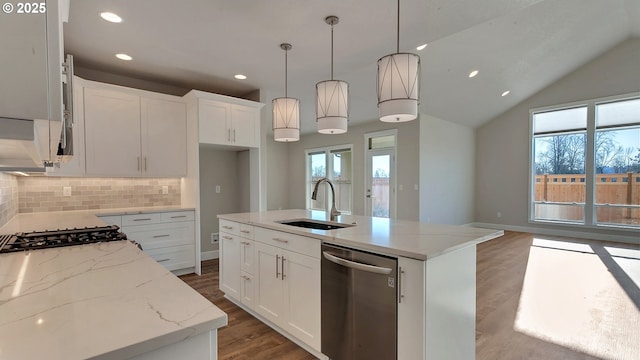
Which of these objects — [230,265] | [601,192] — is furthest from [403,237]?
[601,192]

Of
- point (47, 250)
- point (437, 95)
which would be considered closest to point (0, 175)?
point (47, 250)

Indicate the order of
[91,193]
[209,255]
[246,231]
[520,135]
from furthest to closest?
[520,135] < [209,255] < [91,193] < [246,231]

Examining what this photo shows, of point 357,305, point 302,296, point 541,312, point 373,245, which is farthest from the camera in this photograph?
point 541,312

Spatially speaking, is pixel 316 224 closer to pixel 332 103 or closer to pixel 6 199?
pixel 332 103

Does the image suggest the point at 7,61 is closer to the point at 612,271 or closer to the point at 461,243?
the point at 461,243

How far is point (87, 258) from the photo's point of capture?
1342mm

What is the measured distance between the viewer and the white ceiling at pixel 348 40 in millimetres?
2416

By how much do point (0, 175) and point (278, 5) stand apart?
2.38m

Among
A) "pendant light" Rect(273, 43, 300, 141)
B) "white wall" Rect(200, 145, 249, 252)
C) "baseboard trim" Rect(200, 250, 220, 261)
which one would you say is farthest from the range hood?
"baseboard trim" Rect(200, 250, 220, 261)

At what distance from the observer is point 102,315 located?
2.57 ft

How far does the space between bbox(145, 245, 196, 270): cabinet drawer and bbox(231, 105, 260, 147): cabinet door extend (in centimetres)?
152

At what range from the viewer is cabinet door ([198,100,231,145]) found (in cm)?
376

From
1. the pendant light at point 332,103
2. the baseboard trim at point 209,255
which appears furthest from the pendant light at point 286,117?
the baseboard trim at point 209,255

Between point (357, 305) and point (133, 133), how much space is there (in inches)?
131
